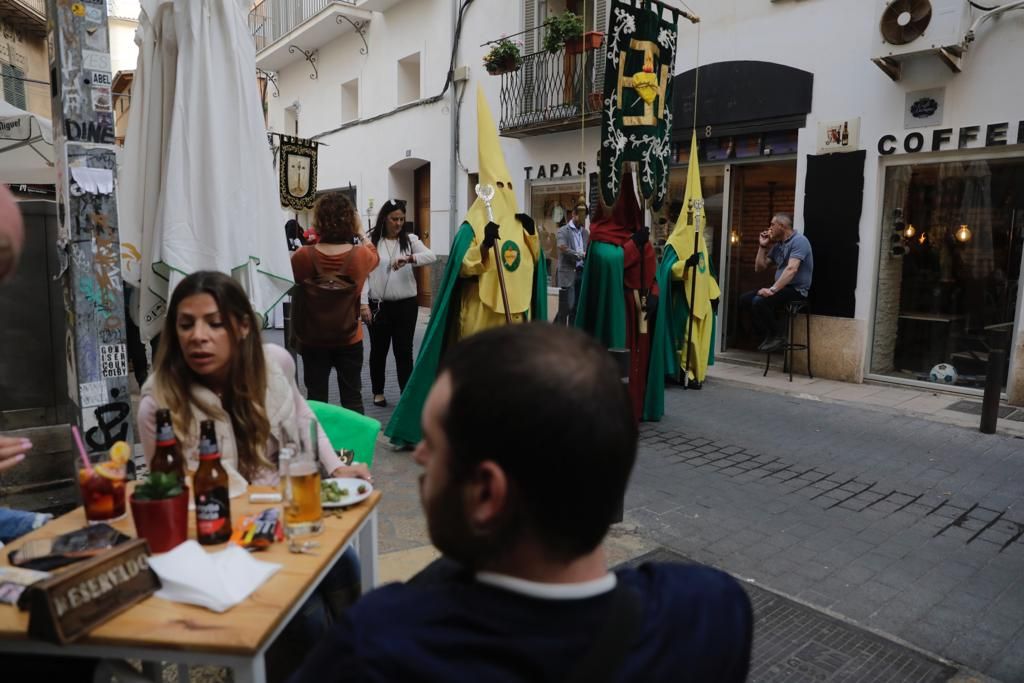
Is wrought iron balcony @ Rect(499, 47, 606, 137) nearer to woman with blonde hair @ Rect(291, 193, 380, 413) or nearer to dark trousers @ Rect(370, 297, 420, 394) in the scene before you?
dark trousers @ Rect(370, 297, 420, 394)

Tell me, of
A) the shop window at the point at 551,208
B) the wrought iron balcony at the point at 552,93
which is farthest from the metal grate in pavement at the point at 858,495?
the shop window at the point at 551,208

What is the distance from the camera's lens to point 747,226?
928cm

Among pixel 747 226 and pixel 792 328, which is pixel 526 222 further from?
pixel 747 226

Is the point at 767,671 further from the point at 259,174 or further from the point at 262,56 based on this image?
the point at 262,56

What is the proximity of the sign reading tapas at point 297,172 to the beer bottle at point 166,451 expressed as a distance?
23.7 ft

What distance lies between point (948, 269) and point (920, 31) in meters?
2.40

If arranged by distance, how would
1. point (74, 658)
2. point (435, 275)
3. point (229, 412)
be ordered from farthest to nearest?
point (435, 275), point (229, 412), point (74, 658)

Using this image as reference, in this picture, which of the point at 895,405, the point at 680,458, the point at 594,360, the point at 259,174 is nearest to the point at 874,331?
the point at 895,405

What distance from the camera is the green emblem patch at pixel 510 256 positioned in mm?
5406

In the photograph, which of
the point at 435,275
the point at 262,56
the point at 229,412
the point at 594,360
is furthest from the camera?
the point at 262,56

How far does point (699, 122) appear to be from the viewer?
9.12 meters

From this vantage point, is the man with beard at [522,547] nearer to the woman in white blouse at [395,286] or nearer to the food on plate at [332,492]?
the food on plate at [332,492]

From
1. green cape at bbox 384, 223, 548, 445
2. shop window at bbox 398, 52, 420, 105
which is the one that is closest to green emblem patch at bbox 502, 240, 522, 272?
green cape at bbox 384, 223, 548, 445

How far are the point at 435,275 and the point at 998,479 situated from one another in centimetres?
1059
